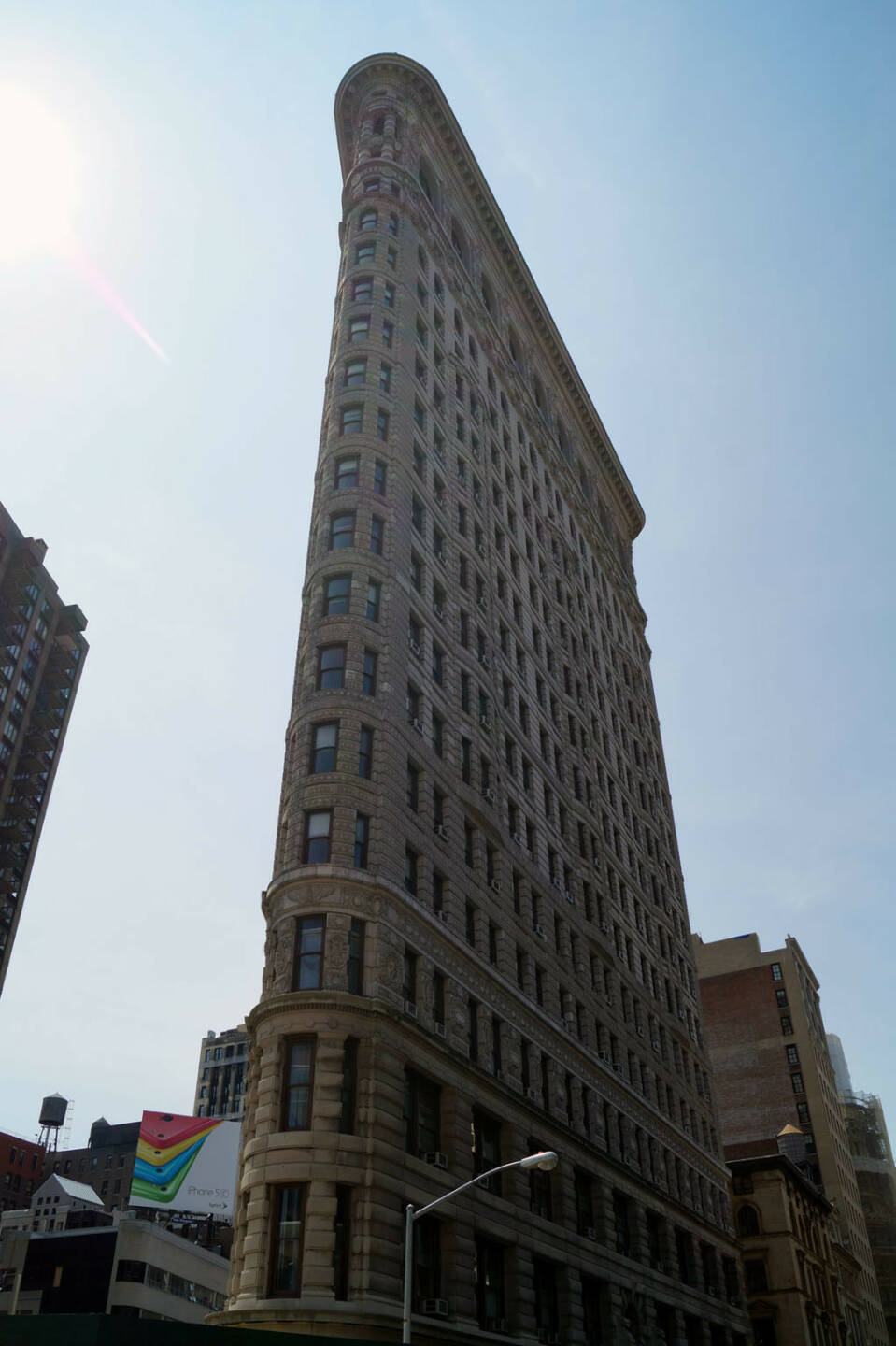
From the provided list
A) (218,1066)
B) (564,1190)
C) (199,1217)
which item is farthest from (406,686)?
(218,1066)

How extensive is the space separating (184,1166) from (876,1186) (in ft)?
293

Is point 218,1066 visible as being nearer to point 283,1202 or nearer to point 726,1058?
point 726,1058

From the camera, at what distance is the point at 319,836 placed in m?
37.5

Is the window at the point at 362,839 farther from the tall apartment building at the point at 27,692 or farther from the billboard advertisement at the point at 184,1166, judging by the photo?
the tall apartment building at the point at 27,692

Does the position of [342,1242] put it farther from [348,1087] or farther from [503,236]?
[503,236]

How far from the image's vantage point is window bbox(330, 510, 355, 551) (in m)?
45.8

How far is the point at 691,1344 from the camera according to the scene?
5584 centimetres

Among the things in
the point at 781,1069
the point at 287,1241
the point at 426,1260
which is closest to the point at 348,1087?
the point at 287,1241

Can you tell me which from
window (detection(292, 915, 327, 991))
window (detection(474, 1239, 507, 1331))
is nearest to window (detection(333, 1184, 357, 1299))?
window (detection(292, 915, 327, 991))

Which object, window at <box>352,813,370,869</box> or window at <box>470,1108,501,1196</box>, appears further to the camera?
window at <box>470,1108,501,1196</box>

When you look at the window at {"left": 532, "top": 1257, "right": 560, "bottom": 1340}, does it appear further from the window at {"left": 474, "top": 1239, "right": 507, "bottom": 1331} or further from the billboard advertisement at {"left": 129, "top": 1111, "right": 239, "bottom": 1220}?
the billboard advertisement at {"left": 129, "top": 1111, "right": 239, "bottom": 1220}

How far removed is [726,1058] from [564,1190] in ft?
280

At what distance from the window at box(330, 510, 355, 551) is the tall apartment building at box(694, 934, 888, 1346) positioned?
82.3 metres

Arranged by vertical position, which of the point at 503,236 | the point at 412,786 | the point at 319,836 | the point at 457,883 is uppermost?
the point at 503,236
